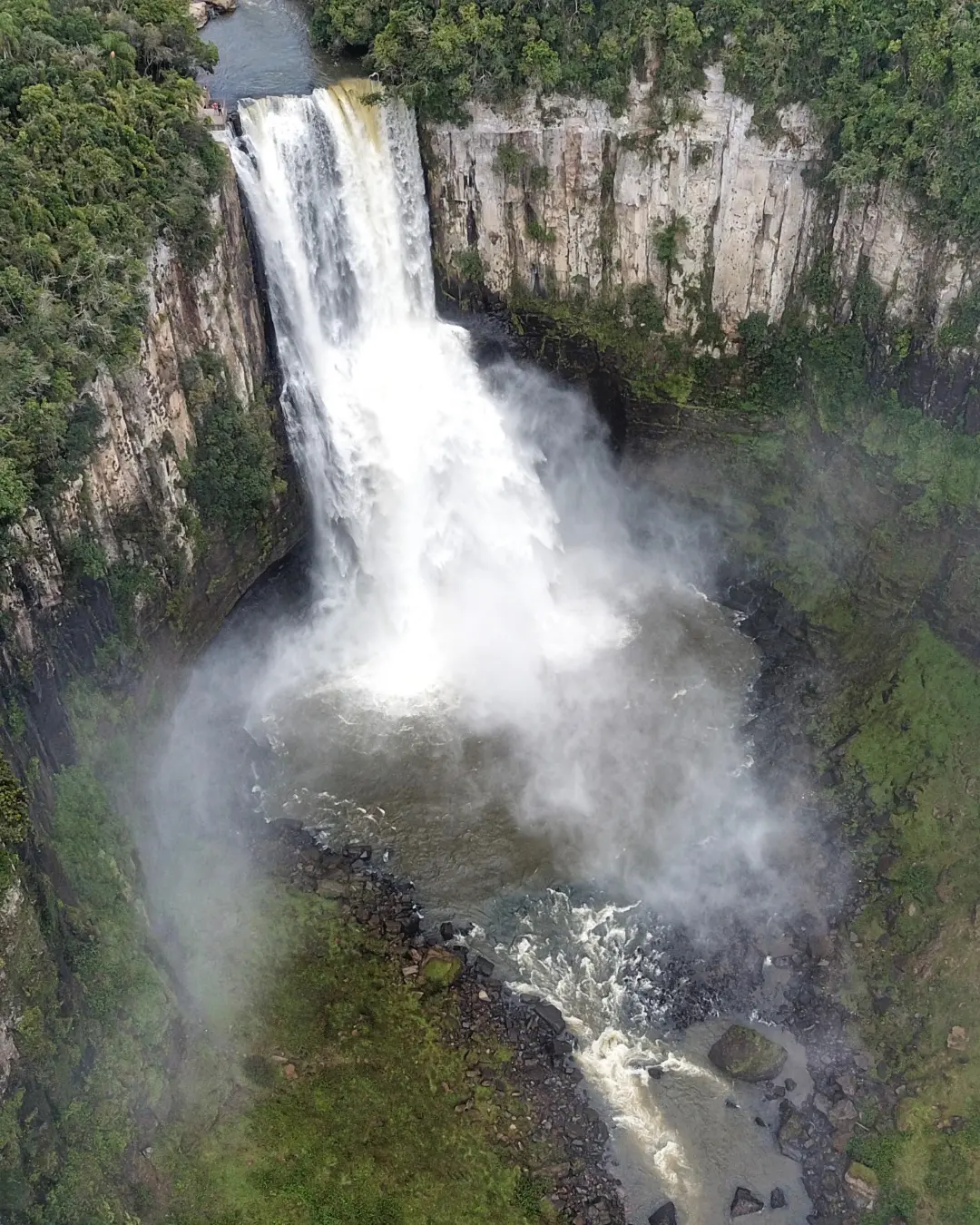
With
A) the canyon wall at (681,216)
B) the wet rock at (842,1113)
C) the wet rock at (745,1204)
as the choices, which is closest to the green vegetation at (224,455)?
the canyon wall at (681,216)

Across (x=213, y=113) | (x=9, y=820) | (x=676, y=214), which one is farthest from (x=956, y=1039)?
(x=213, y=113)

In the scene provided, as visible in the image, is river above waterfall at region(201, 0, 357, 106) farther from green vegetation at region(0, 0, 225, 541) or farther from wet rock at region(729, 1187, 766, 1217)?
wet rock at region(729, 1187, 766, 1217)

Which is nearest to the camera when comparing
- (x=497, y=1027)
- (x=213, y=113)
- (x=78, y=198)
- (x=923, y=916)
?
(x=78, y=198)

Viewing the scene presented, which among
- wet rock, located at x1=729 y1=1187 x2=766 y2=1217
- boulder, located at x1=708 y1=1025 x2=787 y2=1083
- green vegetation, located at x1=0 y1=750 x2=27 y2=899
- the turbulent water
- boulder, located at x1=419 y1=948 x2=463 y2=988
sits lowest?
wet rock, located at x1=729 y1=1187 x2=766 y2=1217

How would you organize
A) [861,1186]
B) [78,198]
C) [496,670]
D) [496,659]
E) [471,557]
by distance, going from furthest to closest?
1. [471,557]
2. [496,659]
3. [496,670]
4. [78,198]
5. [861,1186]

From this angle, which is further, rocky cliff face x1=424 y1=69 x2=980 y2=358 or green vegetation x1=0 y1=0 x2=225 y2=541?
rocky cliff face x1=424 y1=69 x2=980 y2=358

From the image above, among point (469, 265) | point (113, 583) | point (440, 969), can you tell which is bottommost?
point (440, 969)

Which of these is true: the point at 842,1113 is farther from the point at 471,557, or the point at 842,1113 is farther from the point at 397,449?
the point at 397,449

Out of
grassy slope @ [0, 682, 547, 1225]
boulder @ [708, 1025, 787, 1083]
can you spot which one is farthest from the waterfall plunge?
grassy slope @ [0, 682, 547, 1225]

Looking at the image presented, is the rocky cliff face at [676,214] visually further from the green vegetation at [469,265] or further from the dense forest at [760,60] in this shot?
the dense forest at [760,60]
